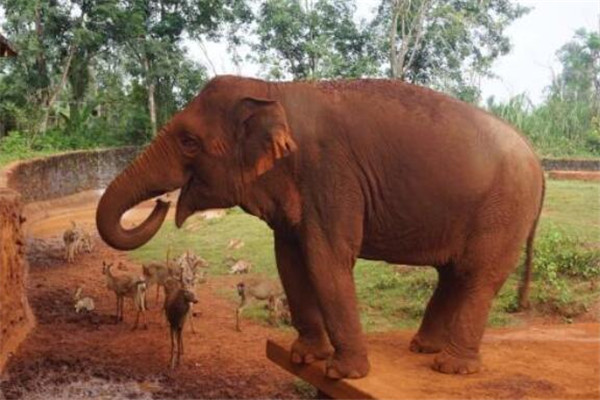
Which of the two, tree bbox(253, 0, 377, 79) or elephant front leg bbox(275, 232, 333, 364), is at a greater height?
tree bbox(253, 0, 377, 79)

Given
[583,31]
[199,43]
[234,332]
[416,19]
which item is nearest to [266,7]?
[199,43]

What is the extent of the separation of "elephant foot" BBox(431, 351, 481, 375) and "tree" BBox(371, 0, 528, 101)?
2557cm

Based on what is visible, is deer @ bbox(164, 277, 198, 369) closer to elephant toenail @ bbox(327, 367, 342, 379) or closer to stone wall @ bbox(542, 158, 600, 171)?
elephant toenail @ bbox(327, 367, 342, 379)

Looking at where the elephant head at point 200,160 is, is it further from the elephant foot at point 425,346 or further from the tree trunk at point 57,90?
the tree trunk at point 57,90

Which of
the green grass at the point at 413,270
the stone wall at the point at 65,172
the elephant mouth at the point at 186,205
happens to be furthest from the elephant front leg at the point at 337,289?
the stone wall at the point at 65,172

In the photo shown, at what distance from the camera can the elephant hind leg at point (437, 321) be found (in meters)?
4.90

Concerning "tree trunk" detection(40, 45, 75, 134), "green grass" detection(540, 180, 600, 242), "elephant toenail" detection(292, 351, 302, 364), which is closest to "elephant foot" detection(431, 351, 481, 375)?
"elephant toenail" detection(292, 351, 302, 364)

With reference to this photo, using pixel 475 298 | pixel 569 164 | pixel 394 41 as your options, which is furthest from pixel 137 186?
pixel 394 41

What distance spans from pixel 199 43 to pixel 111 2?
5.60m

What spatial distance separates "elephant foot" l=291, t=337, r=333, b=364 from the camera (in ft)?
15.8

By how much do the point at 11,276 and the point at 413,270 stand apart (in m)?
5.51

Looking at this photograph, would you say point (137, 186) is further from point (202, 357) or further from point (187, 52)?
point (187, 52)

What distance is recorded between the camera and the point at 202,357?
8289 mm

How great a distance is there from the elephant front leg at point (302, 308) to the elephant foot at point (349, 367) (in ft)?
1.59
